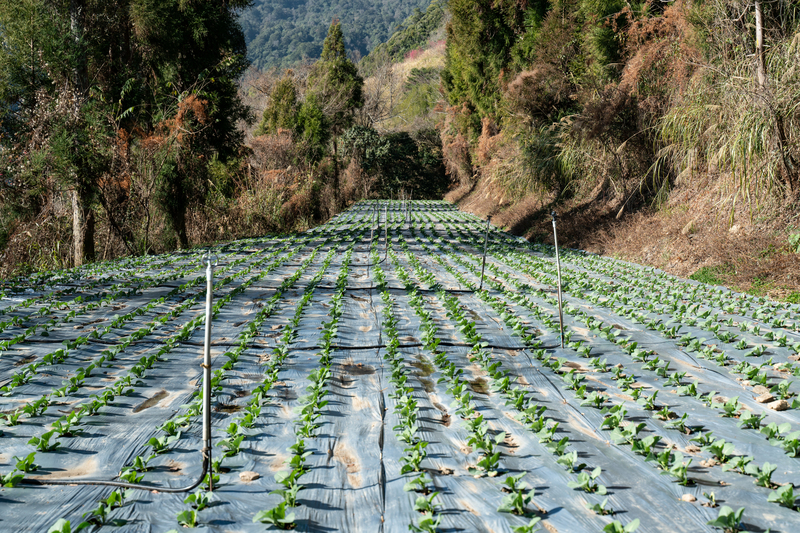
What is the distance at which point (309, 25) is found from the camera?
96062mm

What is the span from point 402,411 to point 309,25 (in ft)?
345

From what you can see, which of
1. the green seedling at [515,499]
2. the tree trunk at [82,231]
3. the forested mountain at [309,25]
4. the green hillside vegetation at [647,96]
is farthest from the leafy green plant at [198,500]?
the forested mountain at [309,25]

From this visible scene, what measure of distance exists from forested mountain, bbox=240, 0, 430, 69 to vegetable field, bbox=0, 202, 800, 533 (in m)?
70.6

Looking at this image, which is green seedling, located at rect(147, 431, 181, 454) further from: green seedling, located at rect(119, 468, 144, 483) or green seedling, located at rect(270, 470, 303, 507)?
green seedling, located at rect(270, 470, 303, 507)

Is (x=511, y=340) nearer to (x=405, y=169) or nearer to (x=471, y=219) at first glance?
(x=471, y=219)

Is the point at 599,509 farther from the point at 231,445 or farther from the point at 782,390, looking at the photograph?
the point at 782,390

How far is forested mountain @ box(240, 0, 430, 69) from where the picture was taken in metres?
79.5

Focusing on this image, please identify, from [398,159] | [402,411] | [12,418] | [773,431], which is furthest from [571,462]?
[398,159]

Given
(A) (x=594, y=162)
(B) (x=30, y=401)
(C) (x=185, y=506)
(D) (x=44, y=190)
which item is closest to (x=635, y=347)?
(C) (x=185, y=506)

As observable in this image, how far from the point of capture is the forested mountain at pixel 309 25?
79500 mm

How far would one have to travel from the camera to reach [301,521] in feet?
6.79

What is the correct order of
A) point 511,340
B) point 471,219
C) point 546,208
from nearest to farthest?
1. point 511,340
2. point 546,208
3. point 471,219

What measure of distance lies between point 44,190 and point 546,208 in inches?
482

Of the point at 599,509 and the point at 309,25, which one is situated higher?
the point at 309,25
